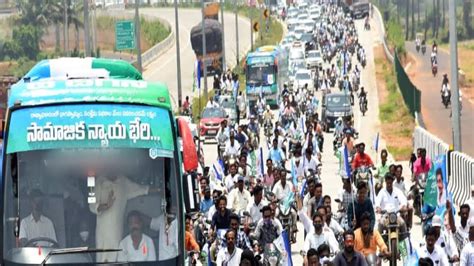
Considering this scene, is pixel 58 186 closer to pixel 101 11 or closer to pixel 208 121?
pixel 208 121

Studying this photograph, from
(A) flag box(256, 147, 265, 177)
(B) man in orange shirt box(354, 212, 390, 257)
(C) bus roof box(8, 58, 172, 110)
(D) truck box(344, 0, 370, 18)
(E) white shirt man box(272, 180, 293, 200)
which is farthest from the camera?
(D) truck box(344, 0, 370, 18)

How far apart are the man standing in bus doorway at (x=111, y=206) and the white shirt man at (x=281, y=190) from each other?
28.4 ft

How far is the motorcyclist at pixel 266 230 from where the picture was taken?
19875 mm

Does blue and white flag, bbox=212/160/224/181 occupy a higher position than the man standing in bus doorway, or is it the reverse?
the man standing in bus doorway

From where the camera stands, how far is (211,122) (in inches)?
2055

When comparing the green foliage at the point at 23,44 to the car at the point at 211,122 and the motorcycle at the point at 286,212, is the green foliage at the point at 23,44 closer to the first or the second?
the car at the point at 211,122

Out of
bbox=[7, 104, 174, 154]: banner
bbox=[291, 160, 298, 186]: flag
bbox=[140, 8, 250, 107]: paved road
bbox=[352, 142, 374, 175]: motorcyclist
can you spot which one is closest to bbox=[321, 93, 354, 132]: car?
bbox=[140, 8, 250, 107]: paved road

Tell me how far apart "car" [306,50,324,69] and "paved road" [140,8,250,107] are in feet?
18.6

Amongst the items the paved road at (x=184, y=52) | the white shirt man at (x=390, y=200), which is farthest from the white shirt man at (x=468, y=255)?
the paved road at (x=184, y=52)

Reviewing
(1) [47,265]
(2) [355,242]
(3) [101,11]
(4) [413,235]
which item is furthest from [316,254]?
(3) [101,11]

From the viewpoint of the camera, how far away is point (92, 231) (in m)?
15.0

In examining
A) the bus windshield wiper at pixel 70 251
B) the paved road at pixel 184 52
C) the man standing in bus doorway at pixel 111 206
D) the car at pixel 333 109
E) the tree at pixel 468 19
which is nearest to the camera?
the bus windshield wiper at pixel 70 251

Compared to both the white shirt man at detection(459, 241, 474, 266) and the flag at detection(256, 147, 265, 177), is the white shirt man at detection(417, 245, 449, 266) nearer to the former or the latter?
the white shirt man at detection(459, 241, 474, 266)

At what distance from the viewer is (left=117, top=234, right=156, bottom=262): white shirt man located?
592 inches
